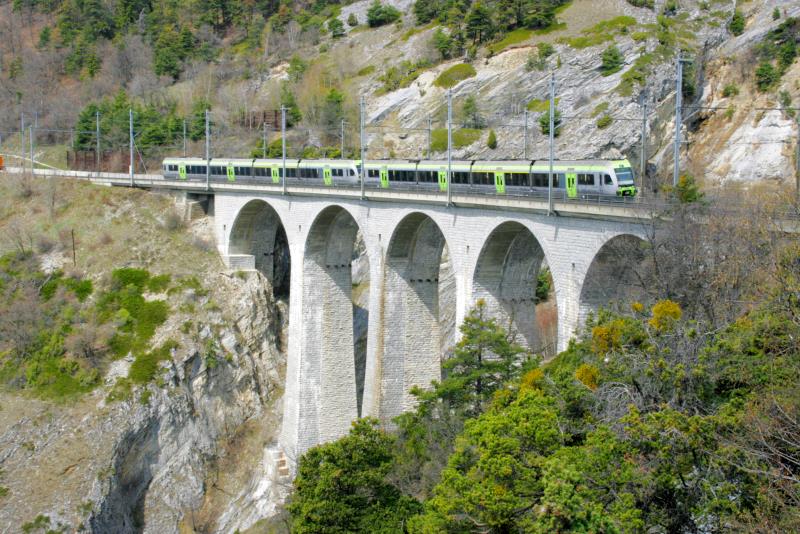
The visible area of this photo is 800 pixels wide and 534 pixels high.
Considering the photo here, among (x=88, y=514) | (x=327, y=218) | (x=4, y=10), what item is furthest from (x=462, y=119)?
(x=4, y=10)

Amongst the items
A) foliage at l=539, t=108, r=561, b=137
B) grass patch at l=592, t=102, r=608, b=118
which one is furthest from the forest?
grass patch at l=592, t=102, r=608, b=118

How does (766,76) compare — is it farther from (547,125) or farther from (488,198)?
(488,198)

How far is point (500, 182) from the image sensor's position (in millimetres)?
30281

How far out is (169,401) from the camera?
4147 centimetres

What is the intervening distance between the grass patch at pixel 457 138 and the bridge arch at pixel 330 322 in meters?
16.7

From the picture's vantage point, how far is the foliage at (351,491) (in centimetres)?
2158

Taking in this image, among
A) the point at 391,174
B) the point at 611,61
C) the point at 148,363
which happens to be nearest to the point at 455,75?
the point at 611,61

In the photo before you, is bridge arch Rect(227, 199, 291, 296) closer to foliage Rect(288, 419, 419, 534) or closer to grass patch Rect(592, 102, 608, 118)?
grass patch Rect(592, 102, 608, 118)

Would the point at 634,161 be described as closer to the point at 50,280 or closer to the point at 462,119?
the point at 462,119

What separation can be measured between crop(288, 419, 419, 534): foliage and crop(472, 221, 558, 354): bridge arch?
8.92 meters

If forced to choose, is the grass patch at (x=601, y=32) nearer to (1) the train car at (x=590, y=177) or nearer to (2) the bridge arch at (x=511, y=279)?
(2) the bridge arch at (x=511, y=279)

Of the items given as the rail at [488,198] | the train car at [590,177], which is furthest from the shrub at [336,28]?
the train car at [590,177]

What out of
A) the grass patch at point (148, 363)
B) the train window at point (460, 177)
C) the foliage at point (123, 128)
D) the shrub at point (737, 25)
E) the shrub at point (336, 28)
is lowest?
the grass patch at point (148, 363)

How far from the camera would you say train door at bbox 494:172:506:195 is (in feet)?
98.8
